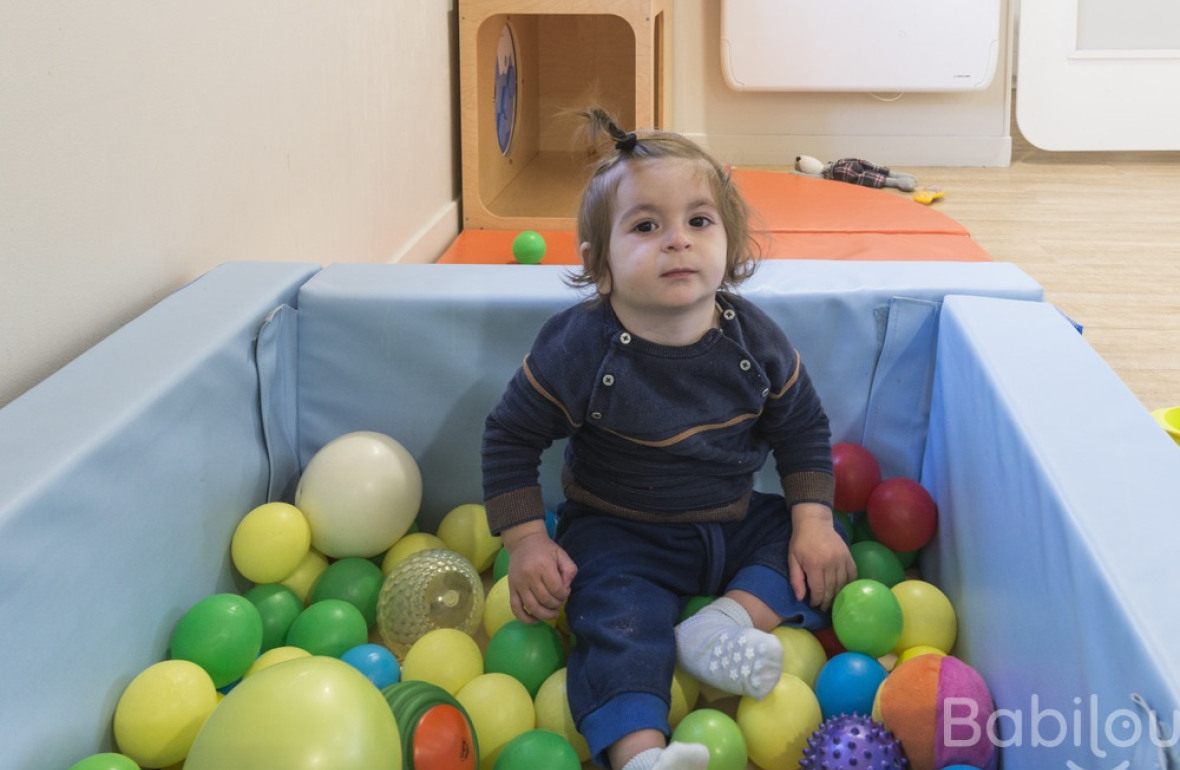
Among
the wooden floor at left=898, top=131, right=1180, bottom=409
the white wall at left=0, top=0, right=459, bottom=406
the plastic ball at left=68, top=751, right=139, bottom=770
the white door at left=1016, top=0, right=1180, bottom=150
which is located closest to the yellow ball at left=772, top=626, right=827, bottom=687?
the plastic ball at left=68, top=751, right=139, bottom=770

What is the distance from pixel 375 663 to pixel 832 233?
155 cm

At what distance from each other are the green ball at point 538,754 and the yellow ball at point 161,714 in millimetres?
250

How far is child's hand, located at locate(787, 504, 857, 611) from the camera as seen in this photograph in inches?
47.9

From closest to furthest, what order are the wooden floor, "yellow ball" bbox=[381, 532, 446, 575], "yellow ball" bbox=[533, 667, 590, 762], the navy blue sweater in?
1. "yellow ball" bbox=[533, 667, 590, 762]
2. the navy blue sweater
3. "yellow ball" bbox=[381, 532, 446, 575]
4. the wooden floor

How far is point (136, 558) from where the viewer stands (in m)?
1.02

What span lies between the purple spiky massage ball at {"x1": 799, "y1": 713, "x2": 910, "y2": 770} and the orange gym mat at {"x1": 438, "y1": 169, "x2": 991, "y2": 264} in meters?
1.19

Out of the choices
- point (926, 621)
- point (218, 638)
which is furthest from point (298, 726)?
point (926, 621)

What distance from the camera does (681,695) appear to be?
1128 millimetres

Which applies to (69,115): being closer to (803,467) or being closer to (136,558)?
(136,558)

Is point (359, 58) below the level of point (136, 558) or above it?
above

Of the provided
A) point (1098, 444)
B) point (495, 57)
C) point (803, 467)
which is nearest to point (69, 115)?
point (803, 467)

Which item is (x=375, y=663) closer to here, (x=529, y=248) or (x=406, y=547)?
(x=406, y=547)

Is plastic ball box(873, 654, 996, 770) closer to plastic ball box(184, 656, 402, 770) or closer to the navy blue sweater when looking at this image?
the navy blue sweater

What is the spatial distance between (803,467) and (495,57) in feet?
5.98
